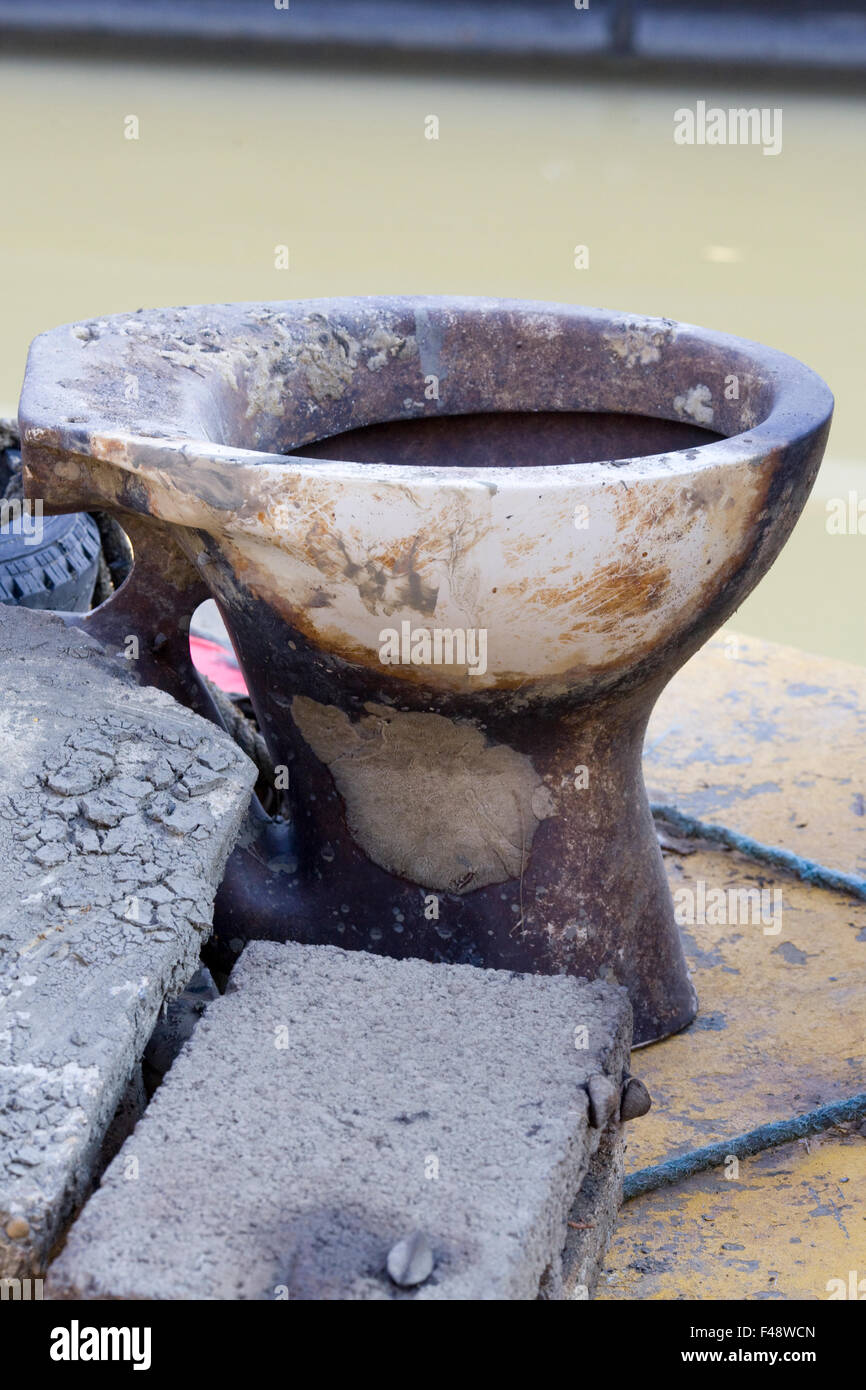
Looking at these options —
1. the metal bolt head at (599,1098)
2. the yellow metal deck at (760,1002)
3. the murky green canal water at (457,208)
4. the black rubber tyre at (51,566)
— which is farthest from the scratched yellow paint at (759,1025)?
the murky green canal water at (457,208)

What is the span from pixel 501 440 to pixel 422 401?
0.45 ft

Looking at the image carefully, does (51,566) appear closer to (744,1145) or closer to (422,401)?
(422,401)

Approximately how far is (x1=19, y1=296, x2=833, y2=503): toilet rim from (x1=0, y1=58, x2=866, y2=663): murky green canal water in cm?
171

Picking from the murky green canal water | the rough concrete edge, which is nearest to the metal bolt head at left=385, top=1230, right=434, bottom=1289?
the rough concrete edge

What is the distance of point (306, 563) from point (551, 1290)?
2.63ft

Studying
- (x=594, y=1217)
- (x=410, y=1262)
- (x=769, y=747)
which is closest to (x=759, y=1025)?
(x=594, y=1217)

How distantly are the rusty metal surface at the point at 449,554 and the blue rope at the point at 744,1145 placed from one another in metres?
0.26

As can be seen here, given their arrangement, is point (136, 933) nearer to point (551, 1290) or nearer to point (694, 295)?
point (551, 1290)

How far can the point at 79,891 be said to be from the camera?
1646 mm

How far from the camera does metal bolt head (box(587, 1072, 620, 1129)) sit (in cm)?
152

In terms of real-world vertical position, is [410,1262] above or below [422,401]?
below

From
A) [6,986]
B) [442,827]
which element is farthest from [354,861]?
[6,986]

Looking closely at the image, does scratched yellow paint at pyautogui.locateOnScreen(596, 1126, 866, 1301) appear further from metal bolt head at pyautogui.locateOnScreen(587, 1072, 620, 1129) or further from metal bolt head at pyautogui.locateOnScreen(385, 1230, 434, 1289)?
metal bolt head at pyautogui.locateOnScreen(385, 1230, 434, 1289)

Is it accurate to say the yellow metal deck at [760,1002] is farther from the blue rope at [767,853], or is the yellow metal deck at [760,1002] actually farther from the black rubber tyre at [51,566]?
the black rubber tyre at [51,566]
